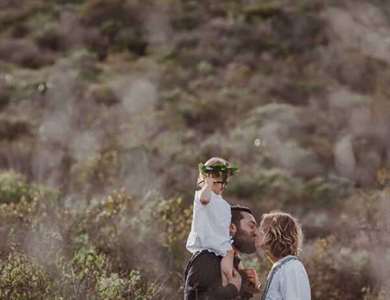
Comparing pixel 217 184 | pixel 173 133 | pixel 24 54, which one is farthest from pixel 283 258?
pixel 24 54

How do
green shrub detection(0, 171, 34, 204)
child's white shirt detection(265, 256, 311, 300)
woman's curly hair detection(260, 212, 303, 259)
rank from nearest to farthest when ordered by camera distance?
child's white shirt detection(265, 256, 311, 300)
woman's curly hair detection(260, 212, 303, 259)
green shrub detection(0, 171, 34, 204)

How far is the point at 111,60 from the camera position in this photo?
2509 cm

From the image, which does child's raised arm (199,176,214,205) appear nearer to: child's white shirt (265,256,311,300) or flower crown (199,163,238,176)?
flower crown (199,163,238,176)

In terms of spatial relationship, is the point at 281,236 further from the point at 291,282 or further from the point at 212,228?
the point at 212,228

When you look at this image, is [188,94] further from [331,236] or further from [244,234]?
[244,234]

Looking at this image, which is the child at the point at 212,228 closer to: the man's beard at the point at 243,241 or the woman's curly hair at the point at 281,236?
the man's beard at the point at 243,241

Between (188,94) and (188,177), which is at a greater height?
(188,177)

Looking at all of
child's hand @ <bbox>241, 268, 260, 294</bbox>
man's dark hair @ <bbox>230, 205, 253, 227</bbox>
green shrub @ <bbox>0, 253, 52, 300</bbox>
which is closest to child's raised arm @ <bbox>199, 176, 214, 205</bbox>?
man's dark hair @ <bbox>230, 205, 253, 227</bbox>

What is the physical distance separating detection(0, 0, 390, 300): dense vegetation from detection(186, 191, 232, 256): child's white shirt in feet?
6.92

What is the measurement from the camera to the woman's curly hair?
5613 millimetres

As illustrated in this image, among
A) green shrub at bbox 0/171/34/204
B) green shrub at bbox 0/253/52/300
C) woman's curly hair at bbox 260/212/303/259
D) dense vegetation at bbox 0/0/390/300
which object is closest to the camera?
woman's curly hair at bbox 260/212/303/259

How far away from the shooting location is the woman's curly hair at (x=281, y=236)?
18.4ft

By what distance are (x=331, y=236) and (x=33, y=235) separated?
3.96 m

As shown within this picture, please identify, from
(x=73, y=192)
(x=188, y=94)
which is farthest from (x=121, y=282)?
(x=188, y=94)
